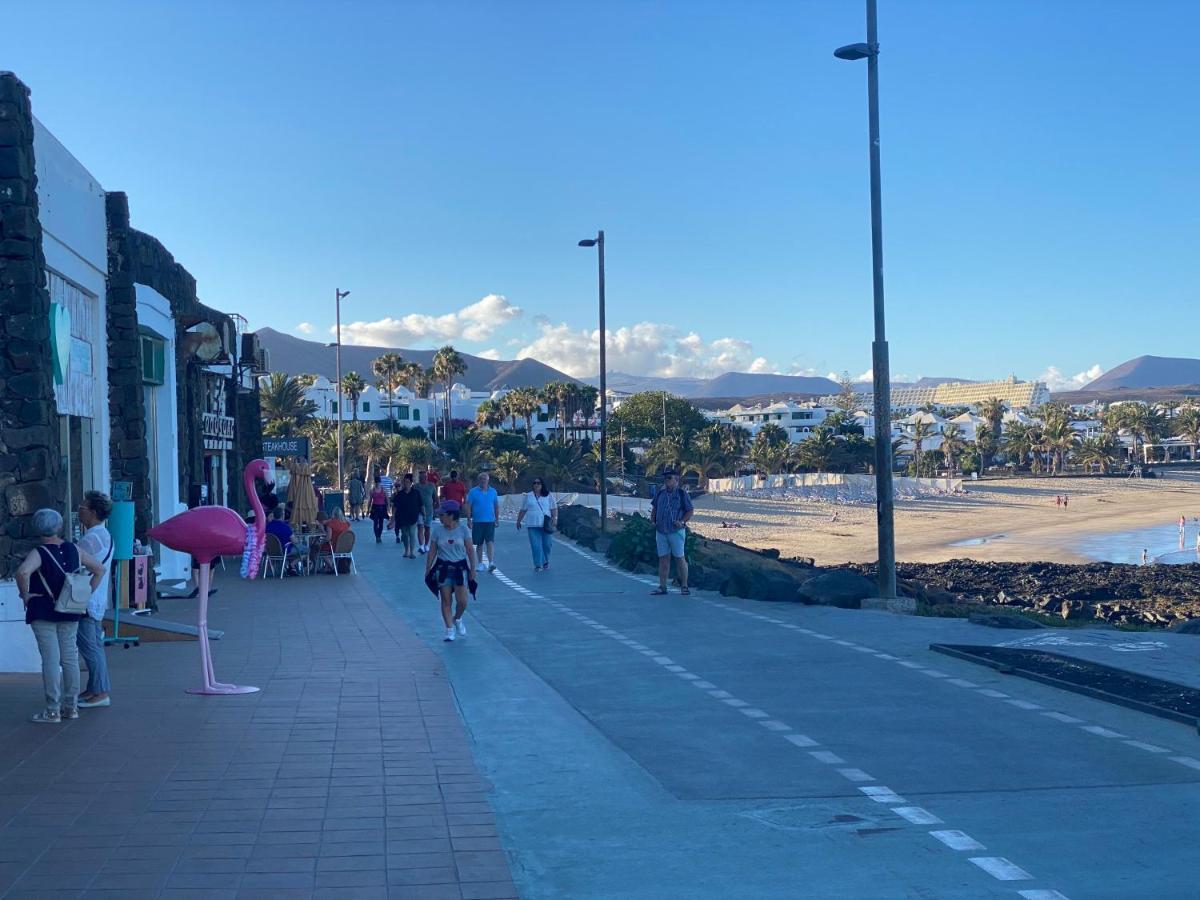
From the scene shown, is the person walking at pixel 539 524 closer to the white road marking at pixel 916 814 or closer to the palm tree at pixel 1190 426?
the white road marking at pixel 916 814

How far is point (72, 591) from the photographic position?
8.84 m

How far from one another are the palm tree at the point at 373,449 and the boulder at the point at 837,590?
56391mm

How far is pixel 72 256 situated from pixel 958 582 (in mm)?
31294

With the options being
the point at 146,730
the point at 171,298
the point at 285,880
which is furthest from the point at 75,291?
the point at 285,880

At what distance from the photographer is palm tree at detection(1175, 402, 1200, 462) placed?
144750 mm

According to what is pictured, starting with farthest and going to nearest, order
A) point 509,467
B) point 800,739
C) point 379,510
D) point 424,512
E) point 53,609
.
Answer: point 509,467 < point 379,510 < point 424,512 < point 53,609 < point 800,739

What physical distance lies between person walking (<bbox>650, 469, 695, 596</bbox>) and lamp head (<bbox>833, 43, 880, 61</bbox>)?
617cm

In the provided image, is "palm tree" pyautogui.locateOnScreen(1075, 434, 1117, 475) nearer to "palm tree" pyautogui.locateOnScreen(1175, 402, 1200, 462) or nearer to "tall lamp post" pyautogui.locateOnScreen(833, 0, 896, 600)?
"palm tree" pyautogui.locateOnScreen(1175, 402, 1200, 462)

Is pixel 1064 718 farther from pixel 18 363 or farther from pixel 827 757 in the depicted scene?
pixel 18 363

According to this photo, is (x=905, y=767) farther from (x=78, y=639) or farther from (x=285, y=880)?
(x=78, y=639)

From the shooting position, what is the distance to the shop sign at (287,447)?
102 ft

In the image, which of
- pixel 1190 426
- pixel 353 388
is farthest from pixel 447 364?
pixel 1190 426

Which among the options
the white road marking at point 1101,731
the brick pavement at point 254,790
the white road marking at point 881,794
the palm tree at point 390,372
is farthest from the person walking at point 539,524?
the palm tree at point 390,372

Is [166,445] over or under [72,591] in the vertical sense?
over
